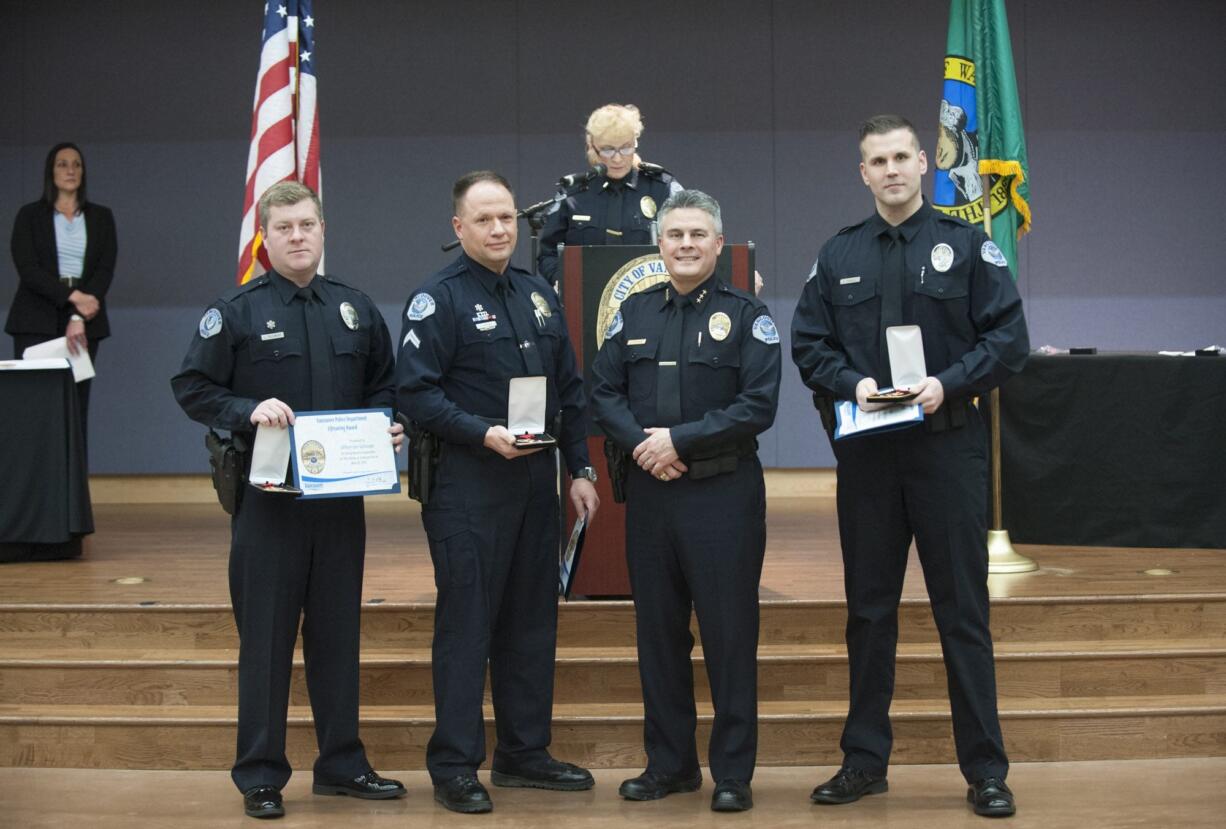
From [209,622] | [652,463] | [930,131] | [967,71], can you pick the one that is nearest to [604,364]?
[652,463]

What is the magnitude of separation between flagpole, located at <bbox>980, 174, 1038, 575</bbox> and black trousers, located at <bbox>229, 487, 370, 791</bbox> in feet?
8.94

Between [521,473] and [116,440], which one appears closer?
[521,473]

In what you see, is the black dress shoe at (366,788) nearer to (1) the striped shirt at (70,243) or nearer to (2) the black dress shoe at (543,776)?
(2) the black dress shoe at (543,776)

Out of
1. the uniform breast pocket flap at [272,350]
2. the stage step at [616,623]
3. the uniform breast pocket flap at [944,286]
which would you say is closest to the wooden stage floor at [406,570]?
the stage step at [616,623]

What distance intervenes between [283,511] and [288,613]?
283 millimetres

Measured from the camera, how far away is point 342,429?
3.65 m

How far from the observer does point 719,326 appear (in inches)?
148

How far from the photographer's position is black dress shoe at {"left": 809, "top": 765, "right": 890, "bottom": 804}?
376 centimetres

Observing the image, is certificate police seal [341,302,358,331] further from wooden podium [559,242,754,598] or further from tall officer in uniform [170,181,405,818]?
wooden podium [559,242,754,598]

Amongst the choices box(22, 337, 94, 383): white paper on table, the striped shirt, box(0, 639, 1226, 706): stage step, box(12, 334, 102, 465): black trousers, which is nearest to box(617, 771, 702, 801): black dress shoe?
box(0, 639, 1226, 706): stage step

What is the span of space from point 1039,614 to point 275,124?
369cm

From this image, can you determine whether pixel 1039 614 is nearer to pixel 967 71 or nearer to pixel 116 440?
pixel 967 71

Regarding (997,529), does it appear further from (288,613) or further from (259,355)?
(259,355)

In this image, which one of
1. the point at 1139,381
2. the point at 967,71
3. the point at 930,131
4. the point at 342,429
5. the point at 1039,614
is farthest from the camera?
the point at 930,131
